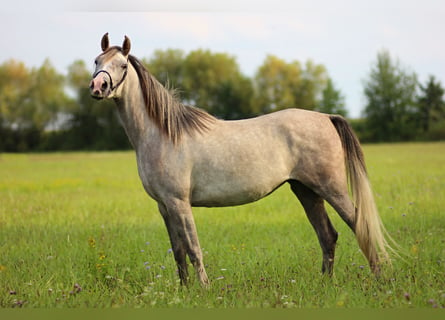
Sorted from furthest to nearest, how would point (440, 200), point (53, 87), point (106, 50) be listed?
point (53, 87), point (440, 200), point (106, 50)

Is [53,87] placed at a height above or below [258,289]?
above

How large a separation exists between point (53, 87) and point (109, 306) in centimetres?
4126

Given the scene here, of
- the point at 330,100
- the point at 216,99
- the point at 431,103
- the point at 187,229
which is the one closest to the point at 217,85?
the point at 216,99

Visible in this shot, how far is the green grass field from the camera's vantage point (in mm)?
4430

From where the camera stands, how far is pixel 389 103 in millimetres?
48000

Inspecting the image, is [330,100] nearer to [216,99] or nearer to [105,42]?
[216,99]

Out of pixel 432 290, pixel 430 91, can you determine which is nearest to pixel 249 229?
pixel 432 290

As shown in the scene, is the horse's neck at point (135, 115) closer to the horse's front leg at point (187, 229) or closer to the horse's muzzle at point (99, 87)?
the horse's muzzle at point (99, 87)

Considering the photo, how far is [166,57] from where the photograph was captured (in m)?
45.5

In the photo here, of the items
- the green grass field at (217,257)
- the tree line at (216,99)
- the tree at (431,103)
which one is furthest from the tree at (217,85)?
the green grass field at (217,257)

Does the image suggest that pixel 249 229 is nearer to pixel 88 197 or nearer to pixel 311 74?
pixel 88 197

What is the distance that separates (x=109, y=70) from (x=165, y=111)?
2.56 ft

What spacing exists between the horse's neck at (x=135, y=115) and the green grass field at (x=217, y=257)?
1477 mm

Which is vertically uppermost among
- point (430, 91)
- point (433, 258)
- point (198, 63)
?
point (198, 63)
